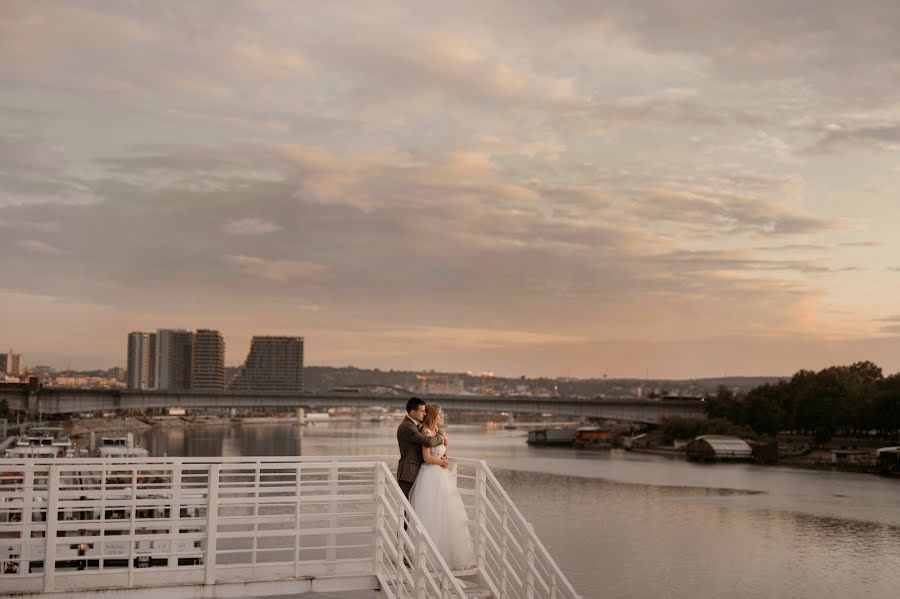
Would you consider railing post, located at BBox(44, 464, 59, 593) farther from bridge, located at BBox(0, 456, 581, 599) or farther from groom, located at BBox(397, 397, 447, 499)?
groom, located at BBox(397, 397, 447, 499)

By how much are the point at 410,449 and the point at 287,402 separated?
121252 mm

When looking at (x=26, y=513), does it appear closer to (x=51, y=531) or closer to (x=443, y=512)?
(x=51, y=531)

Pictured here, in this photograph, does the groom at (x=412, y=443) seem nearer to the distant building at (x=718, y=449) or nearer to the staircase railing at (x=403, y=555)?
the staircase railing at (x=403, y=555)

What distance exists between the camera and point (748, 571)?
40.4 m

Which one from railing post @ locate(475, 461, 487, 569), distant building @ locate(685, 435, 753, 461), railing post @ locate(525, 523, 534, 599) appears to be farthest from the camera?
distant building @ locate(685, 435, 753, 461)

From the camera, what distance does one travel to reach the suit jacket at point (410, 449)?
13594mm

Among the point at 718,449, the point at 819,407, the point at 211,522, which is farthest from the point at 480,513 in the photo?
the point at 819,407

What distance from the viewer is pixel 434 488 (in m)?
13.5

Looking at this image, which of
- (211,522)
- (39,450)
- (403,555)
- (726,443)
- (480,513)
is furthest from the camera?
(726,443)

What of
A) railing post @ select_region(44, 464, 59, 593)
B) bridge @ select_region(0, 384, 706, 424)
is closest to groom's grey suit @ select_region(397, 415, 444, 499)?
railing post @ select_region(44, 464, 59, 593)

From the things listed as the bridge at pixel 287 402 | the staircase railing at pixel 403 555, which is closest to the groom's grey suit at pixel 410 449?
the staircase railing at pixel 403 555

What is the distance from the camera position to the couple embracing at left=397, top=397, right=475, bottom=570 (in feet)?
44.0

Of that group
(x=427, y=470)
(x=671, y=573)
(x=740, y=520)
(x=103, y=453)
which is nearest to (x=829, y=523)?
(x=740, y=520)

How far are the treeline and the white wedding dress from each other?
346 ft
